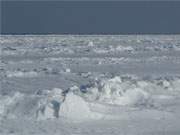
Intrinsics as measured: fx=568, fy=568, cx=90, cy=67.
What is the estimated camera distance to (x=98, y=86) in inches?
469

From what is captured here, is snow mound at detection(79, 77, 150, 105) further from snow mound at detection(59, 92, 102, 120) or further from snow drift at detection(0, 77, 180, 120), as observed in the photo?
snow mound at detection(59, 92, 102, 120)

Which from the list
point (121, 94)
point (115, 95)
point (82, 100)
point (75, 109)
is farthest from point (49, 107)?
point (121, 94)

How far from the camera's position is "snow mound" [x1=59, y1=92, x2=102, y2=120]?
10125 mm

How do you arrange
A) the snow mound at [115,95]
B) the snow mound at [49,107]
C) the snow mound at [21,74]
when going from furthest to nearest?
the snow mound at [21,74]
the snow mound at [115,95]
the snow mound at [49,107]

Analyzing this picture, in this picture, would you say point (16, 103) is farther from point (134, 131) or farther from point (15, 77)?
point (15, 77)

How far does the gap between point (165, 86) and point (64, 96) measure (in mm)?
3814

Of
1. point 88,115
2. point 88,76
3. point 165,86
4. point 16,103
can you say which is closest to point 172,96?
point 165,86

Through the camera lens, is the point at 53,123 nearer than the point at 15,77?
Yes

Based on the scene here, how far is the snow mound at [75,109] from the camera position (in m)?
10.1

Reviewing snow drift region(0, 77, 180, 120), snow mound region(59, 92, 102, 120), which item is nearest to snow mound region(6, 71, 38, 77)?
snow drift region(0, 77, 180, 120)

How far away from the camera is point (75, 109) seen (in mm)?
10188

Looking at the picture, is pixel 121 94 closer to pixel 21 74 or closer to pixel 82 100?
pixel 82 100

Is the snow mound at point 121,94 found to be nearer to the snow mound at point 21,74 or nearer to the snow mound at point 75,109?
the snow mound at point 75,109

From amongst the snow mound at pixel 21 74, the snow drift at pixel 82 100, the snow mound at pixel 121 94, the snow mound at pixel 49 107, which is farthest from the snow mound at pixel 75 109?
the snow mound at pixel 21 74
